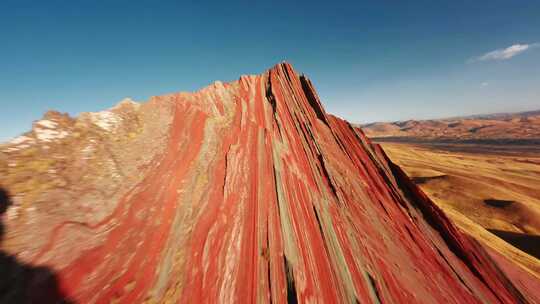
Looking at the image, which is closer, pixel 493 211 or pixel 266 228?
pixel 266 228

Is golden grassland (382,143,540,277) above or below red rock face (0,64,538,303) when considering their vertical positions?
below

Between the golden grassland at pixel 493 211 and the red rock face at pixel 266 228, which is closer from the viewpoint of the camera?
the red rock face at pixel 266 228

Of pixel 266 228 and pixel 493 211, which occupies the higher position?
pixel 266 228

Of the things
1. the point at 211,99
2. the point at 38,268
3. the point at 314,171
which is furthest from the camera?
the point at 211,99

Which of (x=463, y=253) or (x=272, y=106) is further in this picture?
(x=272, y=106)

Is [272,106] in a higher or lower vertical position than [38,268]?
higher

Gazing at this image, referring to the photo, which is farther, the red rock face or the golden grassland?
the golden grassland

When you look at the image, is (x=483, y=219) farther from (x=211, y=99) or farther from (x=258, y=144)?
(x=211, y=99)

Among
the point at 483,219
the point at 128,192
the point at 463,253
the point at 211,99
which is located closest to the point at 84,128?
the point at 128,192
